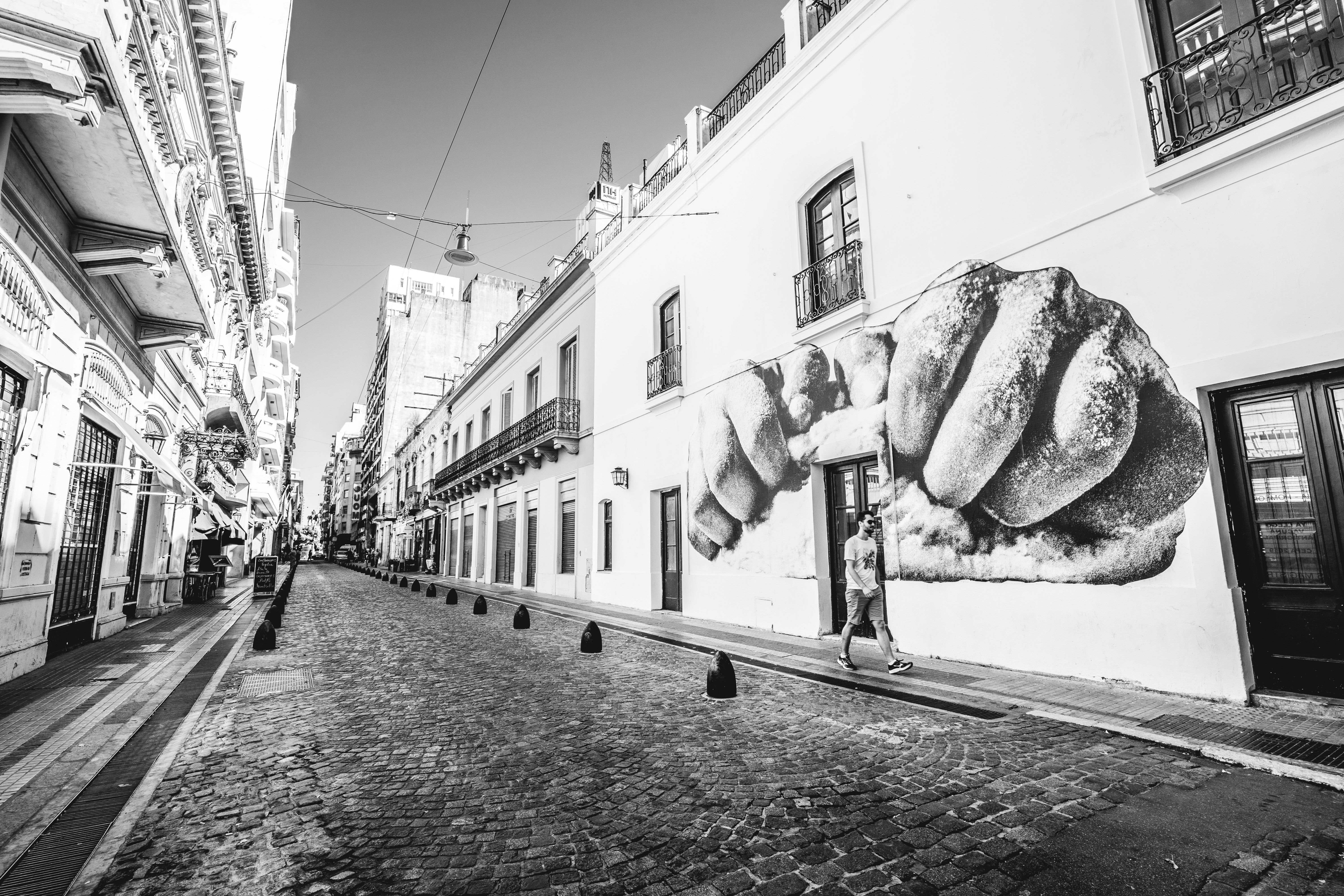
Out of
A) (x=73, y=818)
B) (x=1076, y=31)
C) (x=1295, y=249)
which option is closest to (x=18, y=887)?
(x=73, y=818)

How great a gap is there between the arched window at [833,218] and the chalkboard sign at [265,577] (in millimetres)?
18338

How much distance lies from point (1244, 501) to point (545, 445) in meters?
15.8

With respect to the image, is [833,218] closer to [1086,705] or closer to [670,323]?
[670,323]

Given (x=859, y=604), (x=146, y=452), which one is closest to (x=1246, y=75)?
(x=859, y=604)

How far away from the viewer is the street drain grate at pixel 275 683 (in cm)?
616

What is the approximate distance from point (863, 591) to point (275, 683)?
21.1 feet

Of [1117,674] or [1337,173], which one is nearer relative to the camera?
[1337,173]

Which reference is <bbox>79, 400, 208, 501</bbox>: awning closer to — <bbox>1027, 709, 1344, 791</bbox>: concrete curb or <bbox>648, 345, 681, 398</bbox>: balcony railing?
<bbox>648, 345, 681, 398</bbox>: balcony railing

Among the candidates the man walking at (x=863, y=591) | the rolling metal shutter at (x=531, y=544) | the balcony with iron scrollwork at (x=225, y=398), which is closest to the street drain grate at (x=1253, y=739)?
the man walking at (x=863, y=591)

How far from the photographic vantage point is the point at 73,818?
3270 millimetres

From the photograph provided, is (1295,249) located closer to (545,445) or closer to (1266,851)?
(1266,851)

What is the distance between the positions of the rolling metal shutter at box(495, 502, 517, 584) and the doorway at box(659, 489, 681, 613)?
991 cm

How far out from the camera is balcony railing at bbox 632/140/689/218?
13953mm

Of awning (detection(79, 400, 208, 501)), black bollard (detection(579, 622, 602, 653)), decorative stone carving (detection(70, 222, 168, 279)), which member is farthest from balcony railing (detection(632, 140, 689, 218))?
awning (detection(79, 400, 208, 501))
